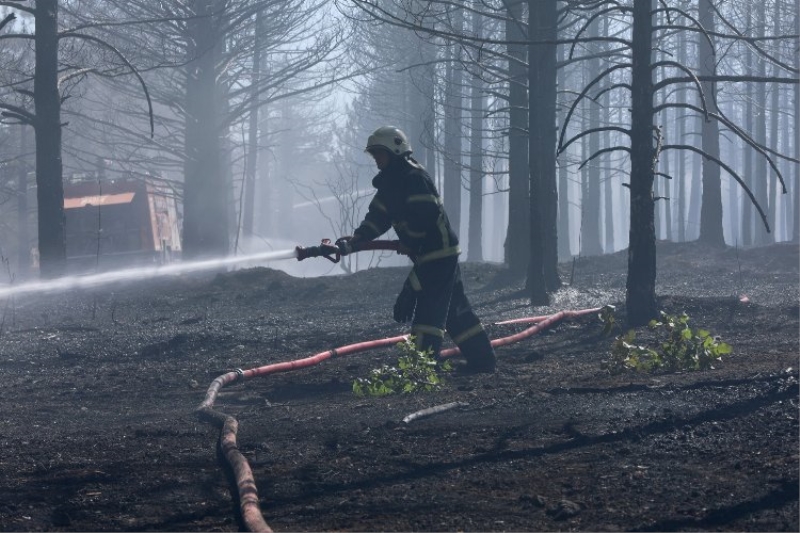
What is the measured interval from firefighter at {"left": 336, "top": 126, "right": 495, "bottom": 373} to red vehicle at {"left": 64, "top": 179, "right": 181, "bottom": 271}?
18104mm

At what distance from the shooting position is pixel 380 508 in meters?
3.87

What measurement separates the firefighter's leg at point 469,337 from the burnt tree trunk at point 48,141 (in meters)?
7.90

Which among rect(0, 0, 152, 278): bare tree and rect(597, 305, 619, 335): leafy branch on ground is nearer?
rect(597, 305, 619, 335): leafy branch on ground

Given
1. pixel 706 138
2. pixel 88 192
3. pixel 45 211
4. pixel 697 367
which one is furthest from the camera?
pixel 88 192

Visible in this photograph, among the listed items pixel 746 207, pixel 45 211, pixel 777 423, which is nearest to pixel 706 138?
pixel 746 207

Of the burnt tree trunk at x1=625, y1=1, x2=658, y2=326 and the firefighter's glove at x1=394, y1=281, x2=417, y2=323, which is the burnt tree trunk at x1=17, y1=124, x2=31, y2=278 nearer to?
the burnt tree trunk at x1=625, y1=1, x2=658, y2=326

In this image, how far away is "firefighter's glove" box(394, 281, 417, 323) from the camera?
725 cm

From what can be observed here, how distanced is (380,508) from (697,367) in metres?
3.28

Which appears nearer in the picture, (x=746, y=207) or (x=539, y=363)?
(x=539, y=363)

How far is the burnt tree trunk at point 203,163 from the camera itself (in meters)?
20.8

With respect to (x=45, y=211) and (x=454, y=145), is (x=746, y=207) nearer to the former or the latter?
(x=454, y=145)

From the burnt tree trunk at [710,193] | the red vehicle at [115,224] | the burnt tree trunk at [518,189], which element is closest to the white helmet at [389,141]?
the burnt tree trunk at [518,189]

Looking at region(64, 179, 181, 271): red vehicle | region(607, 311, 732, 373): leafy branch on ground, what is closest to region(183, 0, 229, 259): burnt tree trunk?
region(64, 179, 181, 271): red vehicle

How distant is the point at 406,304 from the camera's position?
728 cm
